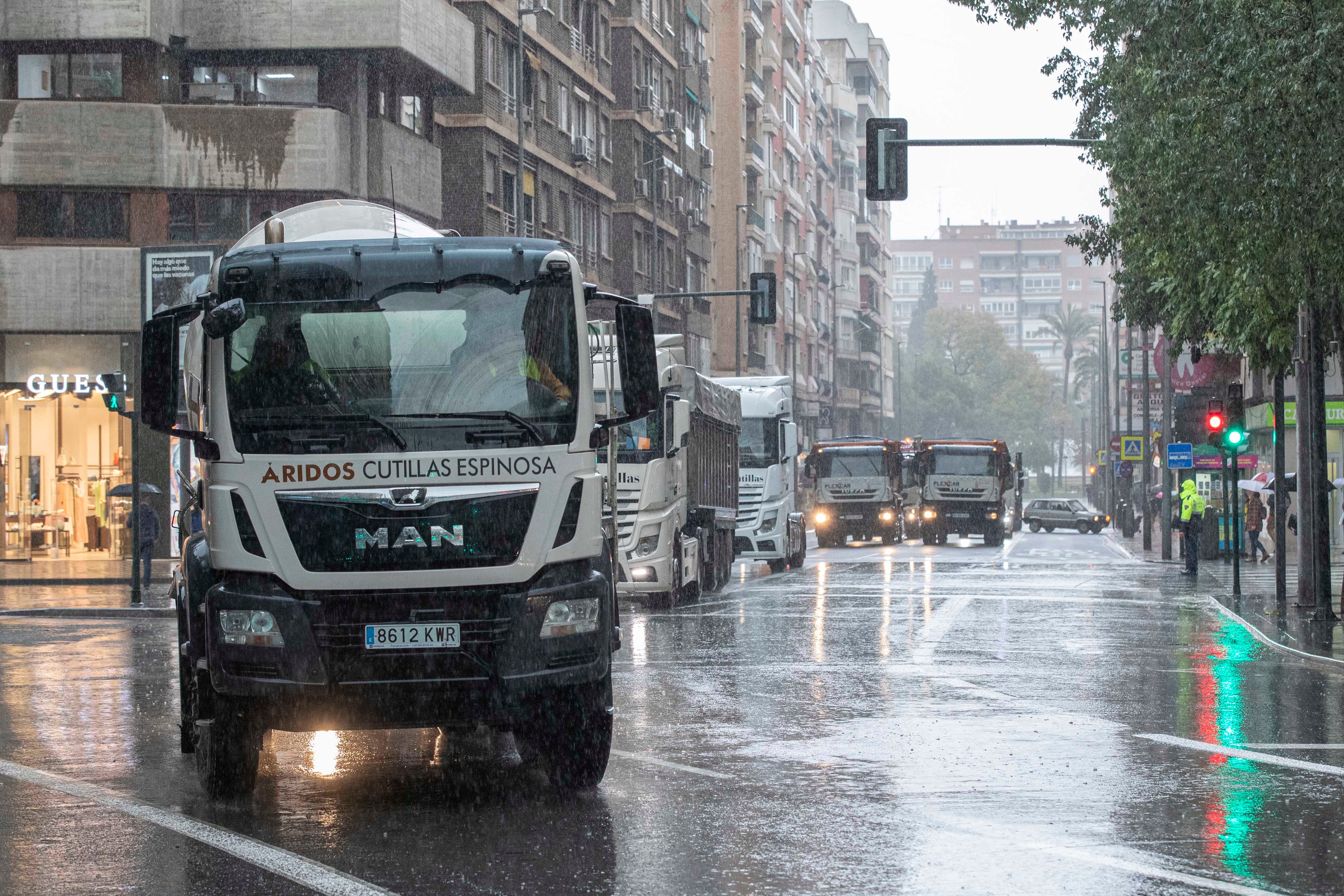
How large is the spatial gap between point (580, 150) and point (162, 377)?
42901mm

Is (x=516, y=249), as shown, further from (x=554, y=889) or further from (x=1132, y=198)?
(x=1132, y=198)

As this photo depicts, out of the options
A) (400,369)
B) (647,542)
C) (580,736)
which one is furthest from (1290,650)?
(400,369)

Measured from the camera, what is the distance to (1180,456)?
40625mm

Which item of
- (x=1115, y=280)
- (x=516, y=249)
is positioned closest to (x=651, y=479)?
(x=1115, y=280)

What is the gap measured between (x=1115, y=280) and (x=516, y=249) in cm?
2081

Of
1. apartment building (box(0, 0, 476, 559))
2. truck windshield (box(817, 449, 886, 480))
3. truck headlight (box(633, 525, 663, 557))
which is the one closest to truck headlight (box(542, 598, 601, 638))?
truck headlight (box(633, 525, 663, 557))

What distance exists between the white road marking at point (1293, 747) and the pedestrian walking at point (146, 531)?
19483 mm

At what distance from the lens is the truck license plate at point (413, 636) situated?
28.8ft

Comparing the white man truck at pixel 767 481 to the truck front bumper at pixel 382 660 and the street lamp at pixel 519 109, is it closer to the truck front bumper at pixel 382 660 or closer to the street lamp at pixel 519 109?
the street lamp at pixel 519 109

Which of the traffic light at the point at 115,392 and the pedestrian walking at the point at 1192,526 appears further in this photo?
the pedestrian walking at the point at 1192,526

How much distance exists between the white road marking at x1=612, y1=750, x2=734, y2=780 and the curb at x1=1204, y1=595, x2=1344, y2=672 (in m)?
8.11

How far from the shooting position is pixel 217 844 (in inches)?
314

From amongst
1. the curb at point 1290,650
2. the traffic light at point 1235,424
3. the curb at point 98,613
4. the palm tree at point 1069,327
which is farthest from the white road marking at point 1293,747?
the palm tree at point 1069,327

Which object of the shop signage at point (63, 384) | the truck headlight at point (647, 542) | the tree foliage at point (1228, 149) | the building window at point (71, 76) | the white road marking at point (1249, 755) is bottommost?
the white road marking at point (1249, 755)
